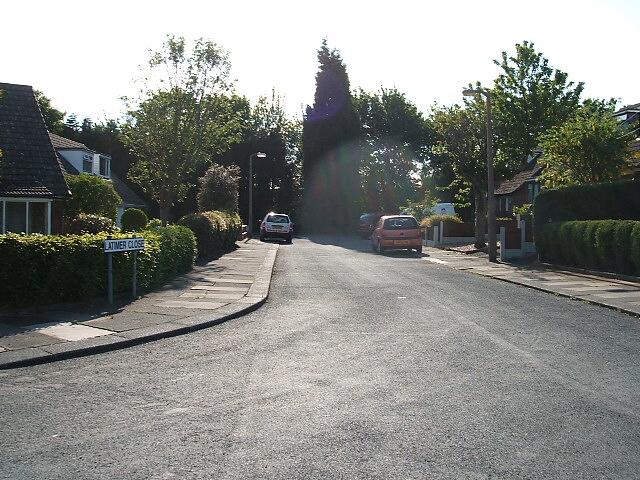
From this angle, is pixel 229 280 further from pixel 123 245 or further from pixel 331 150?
pixel 331 150

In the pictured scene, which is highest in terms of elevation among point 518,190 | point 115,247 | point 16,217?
point 518,190

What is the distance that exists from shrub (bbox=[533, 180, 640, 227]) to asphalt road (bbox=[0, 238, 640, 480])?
12.5 metres

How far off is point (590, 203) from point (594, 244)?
3.52 m

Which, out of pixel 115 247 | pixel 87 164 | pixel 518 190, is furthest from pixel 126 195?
pixel 115 247

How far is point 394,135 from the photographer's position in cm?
7019

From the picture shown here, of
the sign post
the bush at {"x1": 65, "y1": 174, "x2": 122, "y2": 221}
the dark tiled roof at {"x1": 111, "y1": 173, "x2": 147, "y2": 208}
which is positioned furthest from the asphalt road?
the dark tiled roof at {"x1": 111, "y1": 173, "x2": 147, "y2": 208}

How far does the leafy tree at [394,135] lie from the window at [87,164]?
1038 inches

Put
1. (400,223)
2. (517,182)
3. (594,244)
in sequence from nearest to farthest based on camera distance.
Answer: (594,244), (400,223), (517,182)

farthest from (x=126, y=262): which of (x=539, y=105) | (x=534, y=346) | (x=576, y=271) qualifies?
(x=539, y=105)

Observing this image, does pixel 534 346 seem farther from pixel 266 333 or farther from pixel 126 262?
pixel 126 262

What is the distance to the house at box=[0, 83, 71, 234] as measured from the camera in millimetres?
22484

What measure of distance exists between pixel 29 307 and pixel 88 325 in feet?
6.29

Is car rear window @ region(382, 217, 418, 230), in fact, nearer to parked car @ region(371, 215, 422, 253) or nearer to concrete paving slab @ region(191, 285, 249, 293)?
parked car @ region(371, 215, 422, 253)

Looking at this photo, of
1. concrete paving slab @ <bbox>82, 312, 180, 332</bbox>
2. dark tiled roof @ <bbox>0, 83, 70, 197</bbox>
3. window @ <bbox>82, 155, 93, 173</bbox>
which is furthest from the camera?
window @ <bbox>82, 155, 93, 173</bbox>
